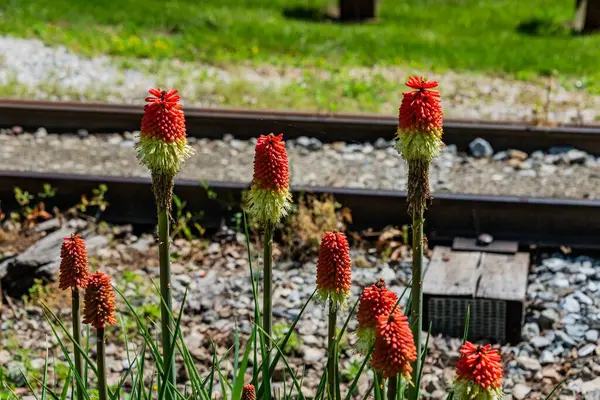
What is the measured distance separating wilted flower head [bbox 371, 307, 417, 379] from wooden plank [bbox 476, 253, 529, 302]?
13.7 feet

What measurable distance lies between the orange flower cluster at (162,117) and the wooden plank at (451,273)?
3.99m

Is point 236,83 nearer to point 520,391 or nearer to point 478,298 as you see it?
point 478,298

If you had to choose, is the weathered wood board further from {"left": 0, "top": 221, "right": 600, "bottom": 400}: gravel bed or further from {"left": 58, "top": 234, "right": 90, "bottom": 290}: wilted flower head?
{"left": 58, "top": 234, "right": 90, "bottom": 290}: wilted flower head

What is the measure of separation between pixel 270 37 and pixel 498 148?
4.67 metres

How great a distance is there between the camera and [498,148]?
32.0 feet

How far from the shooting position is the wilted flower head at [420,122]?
3.08 m

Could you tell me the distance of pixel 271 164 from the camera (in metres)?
3.24

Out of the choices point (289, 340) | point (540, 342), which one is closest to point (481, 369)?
point (289, 340)

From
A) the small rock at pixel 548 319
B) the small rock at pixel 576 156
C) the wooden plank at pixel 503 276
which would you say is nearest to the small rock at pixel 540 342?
the small rock at pixel 548 319

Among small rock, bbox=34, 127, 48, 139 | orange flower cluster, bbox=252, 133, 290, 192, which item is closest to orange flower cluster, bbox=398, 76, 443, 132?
orange flower cluster, bbox=252, 133, 290, 192

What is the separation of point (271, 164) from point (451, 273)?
4.30 metres

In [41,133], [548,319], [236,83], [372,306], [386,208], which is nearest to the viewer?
[372,306]

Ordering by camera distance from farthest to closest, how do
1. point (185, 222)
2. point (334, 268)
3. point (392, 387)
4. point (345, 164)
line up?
1. point (345, 164)
2. point (185, 222)
3. point (334, 268)
4. point (392, 387)

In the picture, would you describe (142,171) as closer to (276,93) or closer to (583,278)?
(276,93)
